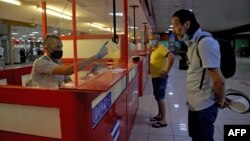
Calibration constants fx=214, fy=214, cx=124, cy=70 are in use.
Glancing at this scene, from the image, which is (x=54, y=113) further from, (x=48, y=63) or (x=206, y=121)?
(x=206, y=121)

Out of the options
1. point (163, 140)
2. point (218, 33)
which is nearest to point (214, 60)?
point (163, 140)

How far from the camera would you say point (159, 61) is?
147 inches

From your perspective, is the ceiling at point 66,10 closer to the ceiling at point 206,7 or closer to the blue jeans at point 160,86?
the ceiling at point 206,7

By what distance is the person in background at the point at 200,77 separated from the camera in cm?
169

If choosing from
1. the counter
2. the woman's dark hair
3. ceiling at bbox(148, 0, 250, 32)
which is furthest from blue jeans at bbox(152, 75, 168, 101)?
ceiling at bbox(148, 0, 250, 32)

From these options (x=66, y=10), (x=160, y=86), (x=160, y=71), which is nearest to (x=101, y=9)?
(x=66, y=10)

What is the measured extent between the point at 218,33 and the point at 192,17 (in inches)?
1261

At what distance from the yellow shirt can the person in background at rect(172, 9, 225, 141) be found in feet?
5.69

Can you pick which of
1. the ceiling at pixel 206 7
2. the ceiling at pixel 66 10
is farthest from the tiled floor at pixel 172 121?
the ceiling at pixel 206 7

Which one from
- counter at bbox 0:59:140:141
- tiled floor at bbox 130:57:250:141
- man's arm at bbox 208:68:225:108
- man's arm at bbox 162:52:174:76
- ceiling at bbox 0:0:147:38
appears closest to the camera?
counter at bbox 0:59:140:141

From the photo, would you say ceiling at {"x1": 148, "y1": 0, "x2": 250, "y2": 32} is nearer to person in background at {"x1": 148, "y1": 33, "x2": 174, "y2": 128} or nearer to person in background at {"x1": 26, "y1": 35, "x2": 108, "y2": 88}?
person in background at {"x1": 148, "y1": 33, "x2": 174, "y2": 128}

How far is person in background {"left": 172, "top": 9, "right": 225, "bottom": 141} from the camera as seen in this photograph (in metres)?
1.69

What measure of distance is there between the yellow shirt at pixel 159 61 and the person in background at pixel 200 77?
1734 mm

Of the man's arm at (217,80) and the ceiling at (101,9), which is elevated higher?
the ceiling at (101,9)
